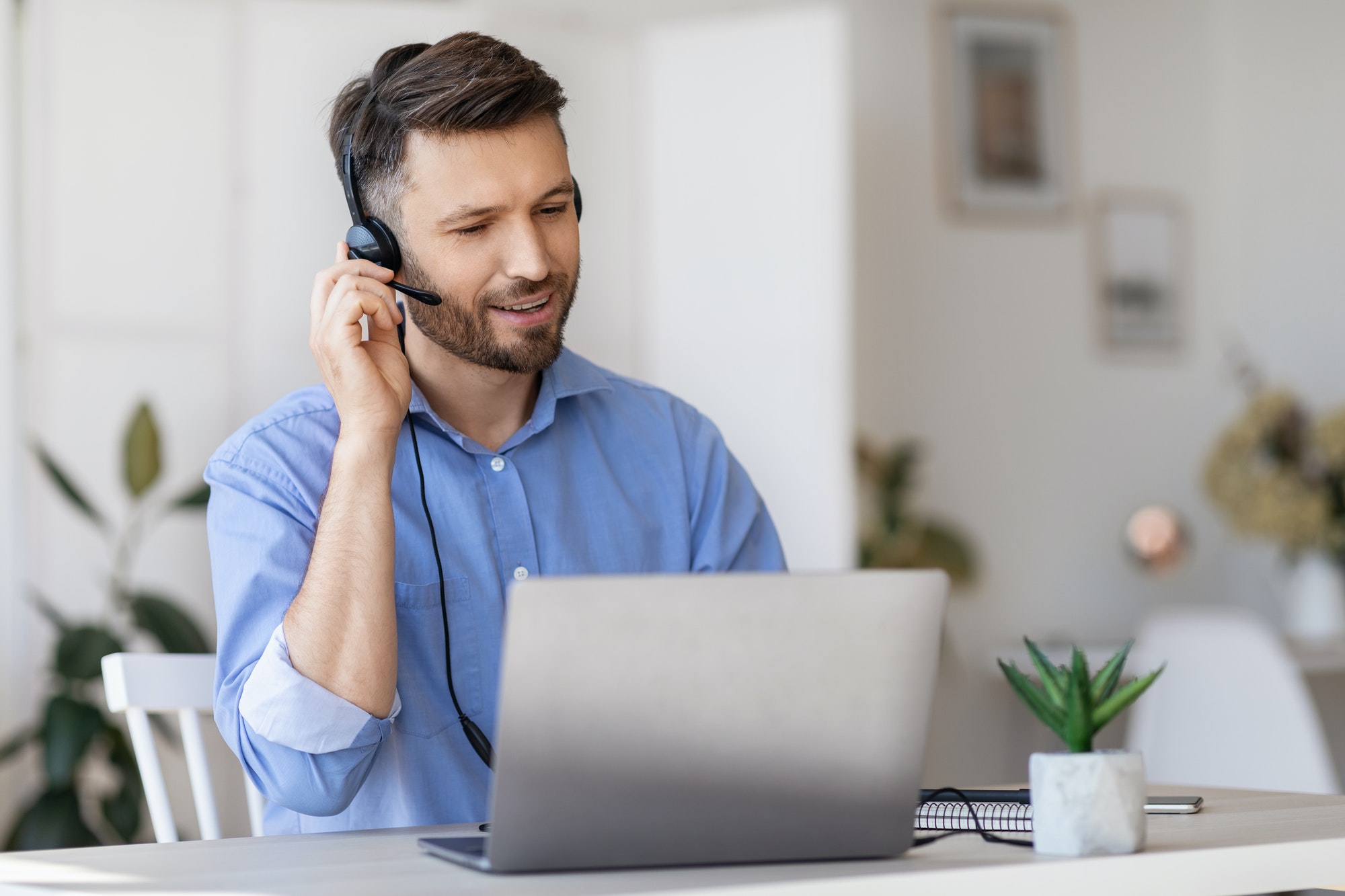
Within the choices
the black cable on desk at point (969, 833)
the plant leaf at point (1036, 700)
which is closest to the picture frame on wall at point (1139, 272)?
the black cable on desk at point (969, 833)

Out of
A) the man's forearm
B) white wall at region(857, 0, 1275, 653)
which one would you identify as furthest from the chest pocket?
white wall at region(857, 0, 1275, 653)

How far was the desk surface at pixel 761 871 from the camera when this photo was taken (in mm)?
812

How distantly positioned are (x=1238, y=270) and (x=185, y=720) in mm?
3773

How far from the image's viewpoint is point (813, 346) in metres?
3.33

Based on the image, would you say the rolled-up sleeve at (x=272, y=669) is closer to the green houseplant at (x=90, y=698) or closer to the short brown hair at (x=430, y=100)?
the short brown hair at (x=430, y=100)

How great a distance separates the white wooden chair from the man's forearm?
0.24 meters

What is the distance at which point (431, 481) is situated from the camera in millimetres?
1469

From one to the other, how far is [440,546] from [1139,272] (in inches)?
132

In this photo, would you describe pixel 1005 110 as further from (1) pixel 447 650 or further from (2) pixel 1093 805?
(2) pixel 1093 805

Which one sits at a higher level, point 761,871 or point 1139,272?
point 1139,272

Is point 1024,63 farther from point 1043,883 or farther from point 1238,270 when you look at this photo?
point 1043,883

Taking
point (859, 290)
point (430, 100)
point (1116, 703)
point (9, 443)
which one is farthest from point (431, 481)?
point (859, 290)

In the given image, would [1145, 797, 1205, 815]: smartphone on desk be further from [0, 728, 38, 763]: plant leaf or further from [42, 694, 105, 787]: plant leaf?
[0, 728, 38, 763]: plant leaf

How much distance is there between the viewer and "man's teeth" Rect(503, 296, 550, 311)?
1.46 m
